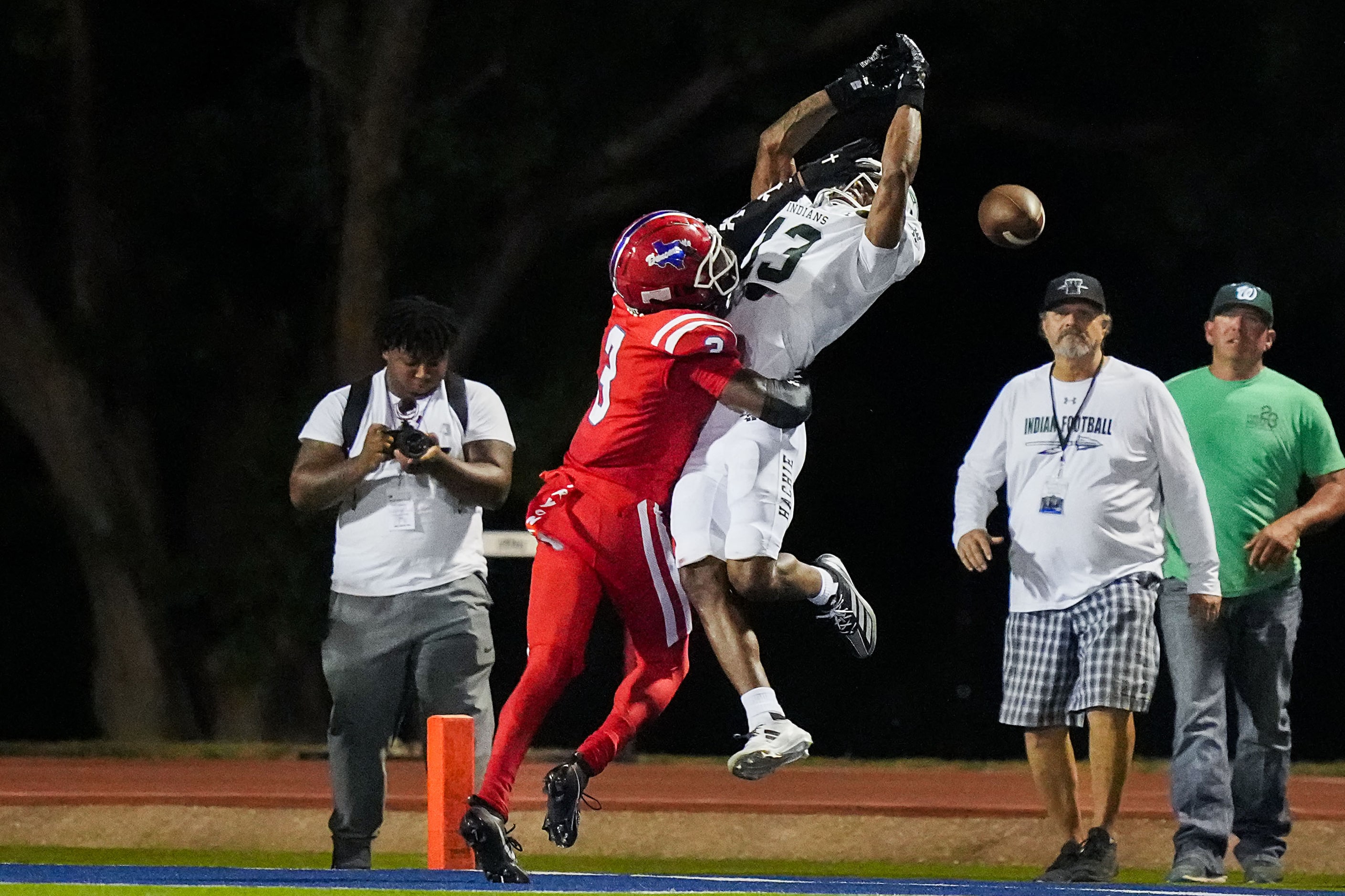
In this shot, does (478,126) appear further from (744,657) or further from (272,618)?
(744,657)

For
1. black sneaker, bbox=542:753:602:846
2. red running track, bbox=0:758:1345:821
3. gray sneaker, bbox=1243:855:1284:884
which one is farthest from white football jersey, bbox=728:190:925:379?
red running track, bbox=0:758:1345:821

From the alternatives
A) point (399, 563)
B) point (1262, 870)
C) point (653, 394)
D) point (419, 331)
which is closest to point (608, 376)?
point (653, 394)

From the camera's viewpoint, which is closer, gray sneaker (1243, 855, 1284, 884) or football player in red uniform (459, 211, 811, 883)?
football player in red uniform (459, 211, 811, 883)

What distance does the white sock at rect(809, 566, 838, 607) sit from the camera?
680 cm

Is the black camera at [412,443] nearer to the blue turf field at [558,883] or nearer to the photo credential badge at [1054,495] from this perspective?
the blue turf field at [558,883]

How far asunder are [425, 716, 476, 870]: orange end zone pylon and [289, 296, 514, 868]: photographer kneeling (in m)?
0.61

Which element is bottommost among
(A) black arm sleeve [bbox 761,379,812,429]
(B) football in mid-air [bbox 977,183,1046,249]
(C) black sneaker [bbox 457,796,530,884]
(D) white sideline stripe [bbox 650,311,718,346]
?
(C) black sneaker [bbox 457,796,530,884]

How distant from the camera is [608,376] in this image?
6.72 meters

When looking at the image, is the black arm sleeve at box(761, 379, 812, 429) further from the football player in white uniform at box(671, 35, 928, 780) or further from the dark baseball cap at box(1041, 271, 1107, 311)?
the dark baseball cap at box(1041, 271, 1107, 311)

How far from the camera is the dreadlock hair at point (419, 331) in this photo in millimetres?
7402

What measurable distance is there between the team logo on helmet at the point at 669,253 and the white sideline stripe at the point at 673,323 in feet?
0.51

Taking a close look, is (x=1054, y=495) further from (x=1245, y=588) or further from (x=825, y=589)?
(x=825, y=589)

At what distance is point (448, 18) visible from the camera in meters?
14.5

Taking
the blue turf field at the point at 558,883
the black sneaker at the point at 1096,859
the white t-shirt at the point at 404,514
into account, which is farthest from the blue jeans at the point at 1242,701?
the white t-shirt at the point at 404,514
